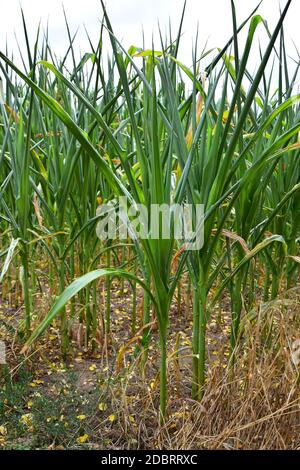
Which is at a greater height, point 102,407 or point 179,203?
point 179,203

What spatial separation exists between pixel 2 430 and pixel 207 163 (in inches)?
28.6

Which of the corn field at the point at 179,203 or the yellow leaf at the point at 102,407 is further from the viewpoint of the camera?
the yellow leaf at the point at 102,407

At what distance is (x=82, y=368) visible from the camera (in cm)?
140

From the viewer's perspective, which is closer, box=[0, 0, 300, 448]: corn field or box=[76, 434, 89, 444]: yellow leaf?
box=[0, 0, 300, 448]: corn field

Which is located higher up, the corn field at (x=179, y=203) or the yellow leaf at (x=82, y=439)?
the corn field at (x=179, y=203)

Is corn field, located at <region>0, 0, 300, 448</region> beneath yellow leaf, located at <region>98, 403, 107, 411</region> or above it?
above

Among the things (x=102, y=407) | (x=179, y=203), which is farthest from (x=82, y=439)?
(x=179, y=203)

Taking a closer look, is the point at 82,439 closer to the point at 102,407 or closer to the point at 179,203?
the point at 102,407

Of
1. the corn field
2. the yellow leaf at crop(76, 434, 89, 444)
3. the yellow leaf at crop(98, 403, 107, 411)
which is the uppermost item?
the corn field

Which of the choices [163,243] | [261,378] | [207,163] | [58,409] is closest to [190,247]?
[163,243]

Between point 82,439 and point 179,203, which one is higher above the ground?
point 179,203

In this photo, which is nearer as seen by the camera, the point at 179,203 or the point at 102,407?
the point at 179,203

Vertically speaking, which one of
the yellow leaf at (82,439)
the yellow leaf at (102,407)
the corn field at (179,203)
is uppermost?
the corn field at (179,203)

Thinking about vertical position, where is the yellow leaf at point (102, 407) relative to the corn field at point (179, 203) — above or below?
below
